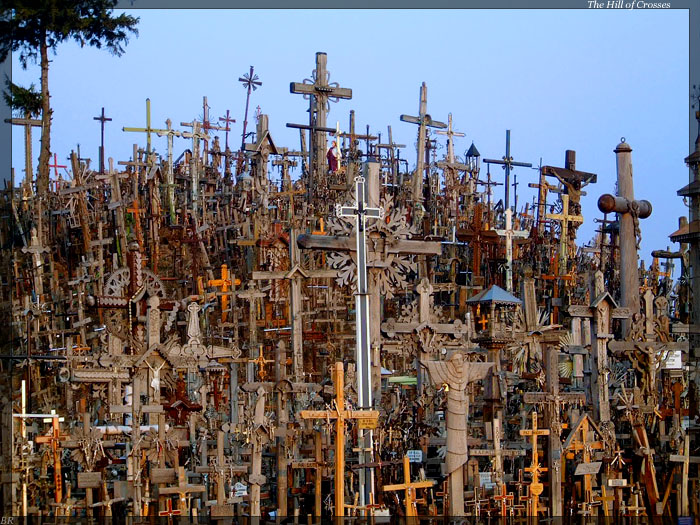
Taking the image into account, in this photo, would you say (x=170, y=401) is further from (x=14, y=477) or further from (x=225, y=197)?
(x=225, y=197)

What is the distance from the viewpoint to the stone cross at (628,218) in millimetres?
21234

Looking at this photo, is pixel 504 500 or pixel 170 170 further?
pixel 170 170

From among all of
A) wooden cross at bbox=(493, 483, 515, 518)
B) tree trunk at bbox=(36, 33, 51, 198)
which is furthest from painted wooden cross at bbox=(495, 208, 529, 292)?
wooden cross at bbox=(493, 483, 515, 518)

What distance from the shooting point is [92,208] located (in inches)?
1123

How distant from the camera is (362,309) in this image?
683 inches

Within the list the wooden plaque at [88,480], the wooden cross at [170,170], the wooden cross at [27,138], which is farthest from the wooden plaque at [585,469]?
the wooden cross at [170,170]

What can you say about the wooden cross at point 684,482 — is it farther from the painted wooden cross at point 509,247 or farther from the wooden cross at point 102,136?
the wooden cross at point 102,136

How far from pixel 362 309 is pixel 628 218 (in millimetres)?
5685

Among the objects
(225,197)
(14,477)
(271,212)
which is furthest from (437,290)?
(14,477)

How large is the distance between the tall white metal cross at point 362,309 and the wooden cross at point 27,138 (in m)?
8.87

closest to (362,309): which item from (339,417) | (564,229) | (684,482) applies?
(339,417)

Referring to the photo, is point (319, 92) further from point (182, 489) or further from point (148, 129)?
point (182, 489)

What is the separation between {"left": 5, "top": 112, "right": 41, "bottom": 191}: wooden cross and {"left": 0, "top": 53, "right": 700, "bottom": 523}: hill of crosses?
9cm

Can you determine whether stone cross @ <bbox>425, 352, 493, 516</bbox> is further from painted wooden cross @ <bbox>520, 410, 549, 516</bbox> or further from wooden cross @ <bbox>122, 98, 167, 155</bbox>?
wooden cross @ <bbox>122, 98, 167, 155</bbox>
